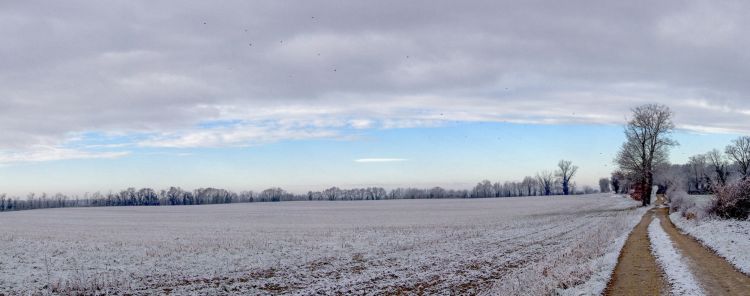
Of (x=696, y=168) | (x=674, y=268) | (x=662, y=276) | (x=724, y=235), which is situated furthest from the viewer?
(x=696, y=168)

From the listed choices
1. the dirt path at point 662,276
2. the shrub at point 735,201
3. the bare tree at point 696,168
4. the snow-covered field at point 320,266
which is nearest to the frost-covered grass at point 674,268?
the dirt path at point 662,276

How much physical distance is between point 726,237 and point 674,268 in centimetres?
741

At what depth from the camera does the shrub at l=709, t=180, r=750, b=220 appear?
2895 cm

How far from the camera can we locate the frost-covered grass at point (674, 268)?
528 inches

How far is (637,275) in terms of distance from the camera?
16.2m

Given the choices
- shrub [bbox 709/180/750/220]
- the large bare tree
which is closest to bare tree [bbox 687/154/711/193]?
the large bare tree

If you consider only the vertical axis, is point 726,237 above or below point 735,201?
below

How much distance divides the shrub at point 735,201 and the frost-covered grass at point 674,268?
6.53 m

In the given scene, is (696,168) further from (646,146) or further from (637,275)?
(637,275)

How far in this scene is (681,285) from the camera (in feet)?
45.9

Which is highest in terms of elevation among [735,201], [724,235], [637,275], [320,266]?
[735,201]

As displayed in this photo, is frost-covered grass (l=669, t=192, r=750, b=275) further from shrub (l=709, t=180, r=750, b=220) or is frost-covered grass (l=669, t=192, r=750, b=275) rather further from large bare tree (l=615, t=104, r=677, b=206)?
large bare tree (l=615, t=104, r=677, b=206)

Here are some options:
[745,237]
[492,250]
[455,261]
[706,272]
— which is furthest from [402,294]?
[745,237]

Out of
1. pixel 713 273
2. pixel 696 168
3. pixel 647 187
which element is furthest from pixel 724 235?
pixel 696 168
